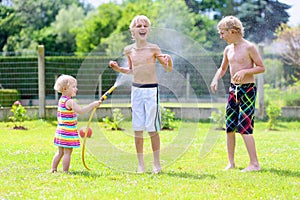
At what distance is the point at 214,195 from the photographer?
4164 mm

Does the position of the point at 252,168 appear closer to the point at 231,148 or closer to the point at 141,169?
the point at 231,148

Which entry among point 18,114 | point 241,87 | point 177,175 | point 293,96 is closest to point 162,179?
point 177,175

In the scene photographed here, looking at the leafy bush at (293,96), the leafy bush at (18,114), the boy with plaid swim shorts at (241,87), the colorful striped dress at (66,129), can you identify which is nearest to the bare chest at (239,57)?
the boy with plaid swim shorts at (241,87)

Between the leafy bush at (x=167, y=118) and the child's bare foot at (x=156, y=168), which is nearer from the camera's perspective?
the child's bare foot at (x=156, y=168)

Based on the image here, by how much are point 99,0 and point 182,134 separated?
36.9 m

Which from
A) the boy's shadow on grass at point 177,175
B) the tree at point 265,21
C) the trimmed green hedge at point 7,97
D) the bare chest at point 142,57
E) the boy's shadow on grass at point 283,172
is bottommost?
the boy's shadow on grass at point 283,172

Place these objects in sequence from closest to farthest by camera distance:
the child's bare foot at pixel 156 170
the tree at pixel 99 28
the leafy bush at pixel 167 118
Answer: the child's bare foot at pixel 156 170 < the leafy bush at pixel 167 118 < the tree at pixel 99 28

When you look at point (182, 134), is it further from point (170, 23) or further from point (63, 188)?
point (170, 23)

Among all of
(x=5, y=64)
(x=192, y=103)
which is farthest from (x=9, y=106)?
(x=192, y=103)

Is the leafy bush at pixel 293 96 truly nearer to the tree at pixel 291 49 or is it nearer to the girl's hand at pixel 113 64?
the tree at pixel 291 49

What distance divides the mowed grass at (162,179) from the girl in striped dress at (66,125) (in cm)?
19

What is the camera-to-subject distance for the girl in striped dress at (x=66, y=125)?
5164mm

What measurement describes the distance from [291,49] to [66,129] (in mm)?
10756

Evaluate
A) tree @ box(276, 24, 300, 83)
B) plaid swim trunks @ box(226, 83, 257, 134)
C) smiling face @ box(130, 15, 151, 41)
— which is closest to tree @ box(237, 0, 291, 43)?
tree @ box(276, 24, 300, 83)
